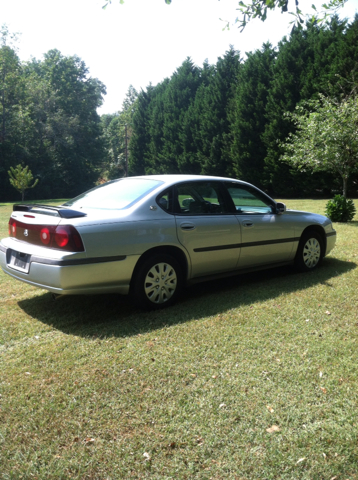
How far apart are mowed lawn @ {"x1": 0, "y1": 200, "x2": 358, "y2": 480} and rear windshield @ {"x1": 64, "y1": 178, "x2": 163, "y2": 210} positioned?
122 centimetres

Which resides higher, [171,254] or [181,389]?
[171,254]

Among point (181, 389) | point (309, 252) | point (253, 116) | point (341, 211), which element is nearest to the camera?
point (181, 389)

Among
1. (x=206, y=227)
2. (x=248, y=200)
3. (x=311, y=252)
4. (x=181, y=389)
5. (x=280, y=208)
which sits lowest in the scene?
(x=181, y=389)

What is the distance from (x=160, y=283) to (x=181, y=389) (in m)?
1.93

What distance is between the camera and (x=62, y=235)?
14.7ft

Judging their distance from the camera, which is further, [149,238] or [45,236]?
[149,238]

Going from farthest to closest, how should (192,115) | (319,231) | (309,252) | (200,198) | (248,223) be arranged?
(192,115)
(319,231)
(309,252)
(248,223)
(200,198)

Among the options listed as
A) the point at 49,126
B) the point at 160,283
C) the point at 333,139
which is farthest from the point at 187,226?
the point at 49,126

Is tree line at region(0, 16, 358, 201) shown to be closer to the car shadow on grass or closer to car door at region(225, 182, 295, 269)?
car door at region(225, 182, 295, 269)

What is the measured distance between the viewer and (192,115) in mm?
43438

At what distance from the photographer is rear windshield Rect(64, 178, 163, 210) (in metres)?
5.19

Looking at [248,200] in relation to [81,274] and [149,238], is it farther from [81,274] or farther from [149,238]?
[81,274]

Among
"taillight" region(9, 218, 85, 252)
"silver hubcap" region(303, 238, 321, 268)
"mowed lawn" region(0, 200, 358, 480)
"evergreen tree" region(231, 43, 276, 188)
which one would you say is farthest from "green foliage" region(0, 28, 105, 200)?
"mowed lawn" region(0, 200, 358, 480)

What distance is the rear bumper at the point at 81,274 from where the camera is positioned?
4.42 metres
